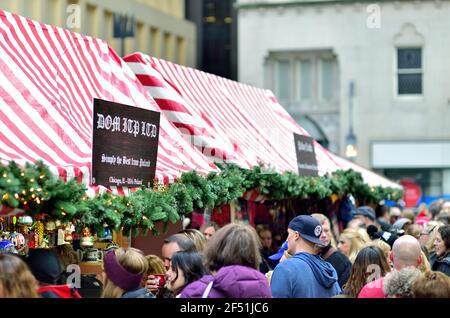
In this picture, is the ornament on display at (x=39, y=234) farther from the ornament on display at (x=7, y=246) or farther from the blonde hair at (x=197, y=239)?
the blonde hair at (x=197, y=239)

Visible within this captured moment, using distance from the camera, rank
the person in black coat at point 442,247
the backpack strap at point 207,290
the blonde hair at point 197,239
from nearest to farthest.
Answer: the backpack strap at point 207,290
the blonde hair at point 197,239
the person in black coat at point 442,247

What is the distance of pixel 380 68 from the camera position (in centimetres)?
4034

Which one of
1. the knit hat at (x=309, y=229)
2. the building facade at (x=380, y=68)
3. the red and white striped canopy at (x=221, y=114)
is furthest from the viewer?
the building facade at (x=380, y=68)

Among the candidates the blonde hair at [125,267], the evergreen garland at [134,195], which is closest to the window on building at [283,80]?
the evergreen garland at [134,195]

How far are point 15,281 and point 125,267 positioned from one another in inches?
48.4

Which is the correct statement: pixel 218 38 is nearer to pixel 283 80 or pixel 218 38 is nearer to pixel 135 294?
pixel 283 80

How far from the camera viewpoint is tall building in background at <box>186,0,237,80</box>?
56156mm

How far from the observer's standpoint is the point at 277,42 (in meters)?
41.2

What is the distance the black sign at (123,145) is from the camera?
9.34m

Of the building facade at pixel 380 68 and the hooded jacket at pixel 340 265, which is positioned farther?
the building facade at pixel 380 68

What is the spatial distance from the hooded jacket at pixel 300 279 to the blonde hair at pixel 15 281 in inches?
92.5

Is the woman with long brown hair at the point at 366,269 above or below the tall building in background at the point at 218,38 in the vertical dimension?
below

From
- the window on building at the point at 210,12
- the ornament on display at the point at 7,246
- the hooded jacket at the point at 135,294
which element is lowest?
the hooded jacket at the point at 135,294
